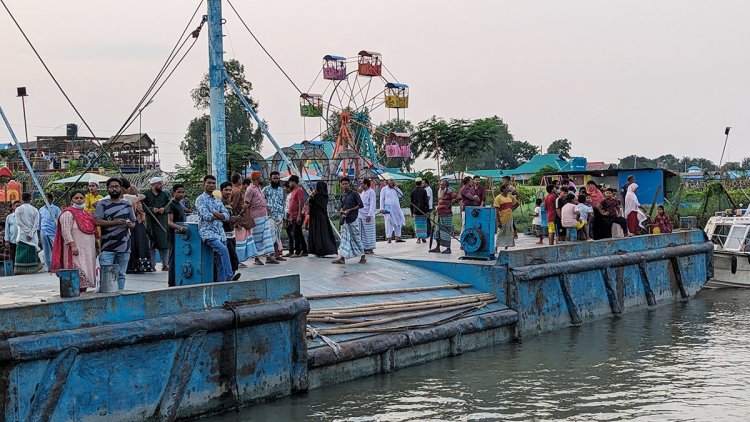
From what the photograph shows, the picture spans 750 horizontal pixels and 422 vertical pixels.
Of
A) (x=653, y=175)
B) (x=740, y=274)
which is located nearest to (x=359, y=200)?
(x=740, y=274)

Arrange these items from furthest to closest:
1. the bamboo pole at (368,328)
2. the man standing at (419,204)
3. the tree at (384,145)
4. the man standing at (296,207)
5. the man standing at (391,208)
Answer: the tree at (384,145) < the man standing at (391,208) < the man standing at (419,204) < the man standing at (296,207) < the bamboo pole at (368,328)

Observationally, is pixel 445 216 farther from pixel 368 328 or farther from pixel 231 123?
pixel 231 123

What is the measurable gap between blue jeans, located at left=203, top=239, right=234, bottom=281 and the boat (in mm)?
12832

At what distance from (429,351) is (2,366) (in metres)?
5.74

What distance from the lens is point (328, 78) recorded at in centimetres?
3859

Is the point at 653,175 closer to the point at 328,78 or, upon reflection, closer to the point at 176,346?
the point at 328,78

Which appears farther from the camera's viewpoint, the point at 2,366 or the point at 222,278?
the point at 222,278

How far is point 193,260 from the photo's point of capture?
11.1 meters

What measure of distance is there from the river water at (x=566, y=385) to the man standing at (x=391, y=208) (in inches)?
237

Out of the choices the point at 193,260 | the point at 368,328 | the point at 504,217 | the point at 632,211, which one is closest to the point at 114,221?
the point at 193,260

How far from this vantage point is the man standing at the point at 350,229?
47.0ft

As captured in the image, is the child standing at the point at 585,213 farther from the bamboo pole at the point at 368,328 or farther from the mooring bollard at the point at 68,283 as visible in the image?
the mooring bollard at the point at 68,283

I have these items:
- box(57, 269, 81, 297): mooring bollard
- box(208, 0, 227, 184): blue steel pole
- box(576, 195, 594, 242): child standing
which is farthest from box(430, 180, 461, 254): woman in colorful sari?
box(57, 269, 81, 297): mooring bollard

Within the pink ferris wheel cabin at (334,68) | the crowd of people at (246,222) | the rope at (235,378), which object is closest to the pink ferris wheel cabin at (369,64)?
the pink ferris wheel cabin at (334,68)
